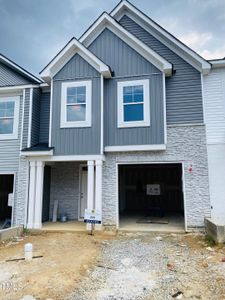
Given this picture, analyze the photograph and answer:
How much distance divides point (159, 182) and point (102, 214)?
21.8 feet

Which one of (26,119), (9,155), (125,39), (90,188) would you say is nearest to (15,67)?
(26,119)

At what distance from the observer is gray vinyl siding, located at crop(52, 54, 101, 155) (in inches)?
368

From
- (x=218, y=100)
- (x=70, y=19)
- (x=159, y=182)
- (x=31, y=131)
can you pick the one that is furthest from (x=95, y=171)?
(x=70, y=19)

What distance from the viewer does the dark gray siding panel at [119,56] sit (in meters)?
9.58

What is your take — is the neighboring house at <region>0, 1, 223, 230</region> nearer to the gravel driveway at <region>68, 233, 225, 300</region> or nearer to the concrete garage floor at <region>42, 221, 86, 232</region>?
the concrete garage floor at <region>42, 221, 86, 232</region>

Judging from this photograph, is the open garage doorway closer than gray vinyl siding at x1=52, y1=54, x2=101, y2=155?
No

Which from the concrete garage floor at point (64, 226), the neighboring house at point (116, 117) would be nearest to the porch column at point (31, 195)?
the neighboring house at point (116, 117)

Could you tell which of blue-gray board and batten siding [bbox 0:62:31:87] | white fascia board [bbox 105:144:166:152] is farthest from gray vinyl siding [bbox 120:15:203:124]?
blue-gray board and batten siding [bbox 0:62:31:87]

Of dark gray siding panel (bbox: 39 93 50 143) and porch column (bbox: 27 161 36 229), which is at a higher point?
dark gray siding panel (bbox: 39 93 50 143)

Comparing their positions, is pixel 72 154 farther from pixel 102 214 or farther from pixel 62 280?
pixel 62 280

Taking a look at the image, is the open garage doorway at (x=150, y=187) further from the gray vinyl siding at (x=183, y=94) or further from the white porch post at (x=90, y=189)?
the gray vinyl siding at (x=183, y=94)

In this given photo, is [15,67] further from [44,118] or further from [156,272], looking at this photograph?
[156,272]

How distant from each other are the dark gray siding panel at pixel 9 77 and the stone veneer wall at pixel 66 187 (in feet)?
14.0

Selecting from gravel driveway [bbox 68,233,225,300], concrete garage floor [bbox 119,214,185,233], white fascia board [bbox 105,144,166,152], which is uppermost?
white fascia board [bbox 105,144,166,152]
